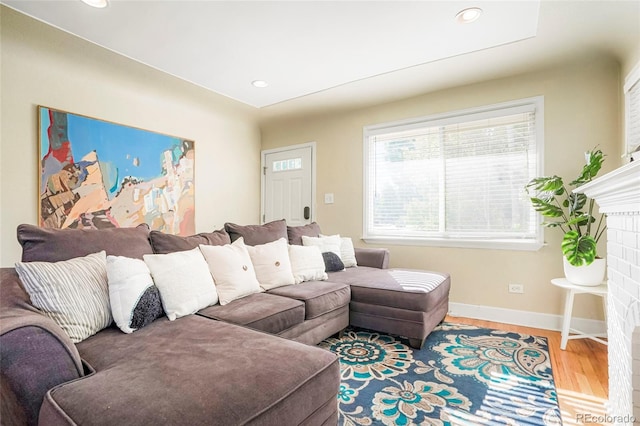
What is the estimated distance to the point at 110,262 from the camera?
63.2 inches

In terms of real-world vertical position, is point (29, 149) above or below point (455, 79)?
below

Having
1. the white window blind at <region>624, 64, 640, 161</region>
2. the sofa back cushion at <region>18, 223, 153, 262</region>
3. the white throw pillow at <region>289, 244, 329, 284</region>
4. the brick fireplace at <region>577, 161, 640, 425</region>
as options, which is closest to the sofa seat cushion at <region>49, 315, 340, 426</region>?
the sofa back cushion at <region>18, 223, 153, 262</region>

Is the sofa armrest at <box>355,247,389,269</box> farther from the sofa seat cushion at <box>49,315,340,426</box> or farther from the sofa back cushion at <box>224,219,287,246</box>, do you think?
the sofa seat cushion at <box>49,315,340,426</box>

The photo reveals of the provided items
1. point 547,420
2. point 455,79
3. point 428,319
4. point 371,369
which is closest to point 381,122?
point 455,79

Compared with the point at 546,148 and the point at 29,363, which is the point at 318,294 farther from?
the point at 546,148

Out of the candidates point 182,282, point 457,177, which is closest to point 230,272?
point 182,282

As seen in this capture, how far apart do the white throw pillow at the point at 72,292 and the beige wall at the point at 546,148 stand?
9.64 feet

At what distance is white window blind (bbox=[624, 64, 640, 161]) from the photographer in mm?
2363

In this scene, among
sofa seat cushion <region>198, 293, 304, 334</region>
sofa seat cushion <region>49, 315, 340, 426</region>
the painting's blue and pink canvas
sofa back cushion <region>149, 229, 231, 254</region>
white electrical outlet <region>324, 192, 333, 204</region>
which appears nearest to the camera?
sofa seat cushion <region>49, 315, 340, 426</region>

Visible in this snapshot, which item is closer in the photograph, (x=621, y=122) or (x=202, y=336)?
(x=202, y=336)

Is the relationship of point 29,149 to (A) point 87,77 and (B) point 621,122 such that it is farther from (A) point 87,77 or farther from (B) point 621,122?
(B) point 621,122

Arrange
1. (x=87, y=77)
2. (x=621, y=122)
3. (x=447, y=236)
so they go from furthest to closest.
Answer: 1. (x=447, y=236)
2. (x=87, y=77)
3. (x=621, y=122)

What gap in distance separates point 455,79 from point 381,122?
36.8 inches

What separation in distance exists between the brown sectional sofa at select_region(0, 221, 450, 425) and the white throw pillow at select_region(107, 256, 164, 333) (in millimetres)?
50
